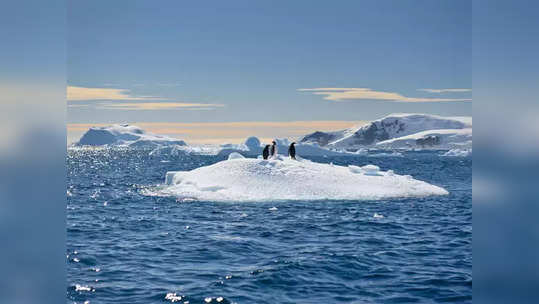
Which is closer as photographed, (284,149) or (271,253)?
(271,253)

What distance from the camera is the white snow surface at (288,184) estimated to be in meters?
20.5

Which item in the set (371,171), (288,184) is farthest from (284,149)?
(288,184)

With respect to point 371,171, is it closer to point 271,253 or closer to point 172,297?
point 271,253

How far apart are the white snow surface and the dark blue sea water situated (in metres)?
1.21

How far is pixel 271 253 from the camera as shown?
11.1 meters

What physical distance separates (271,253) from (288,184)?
34.0 ft

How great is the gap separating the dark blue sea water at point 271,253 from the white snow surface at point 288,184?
121cm

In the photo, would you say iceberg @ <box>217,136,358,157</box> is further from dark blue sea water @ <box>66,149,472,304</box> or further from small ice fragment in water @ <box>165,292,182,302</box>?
small ice fragment in water @ <box>165,292,182,302</box>

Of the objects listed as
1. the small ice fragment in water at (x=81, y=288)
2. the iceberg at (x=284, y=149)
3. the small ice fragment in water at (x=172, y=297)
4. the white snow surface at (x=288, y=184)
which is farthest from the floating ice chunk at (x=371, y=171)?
the iceberg at (x=284, y=149)
